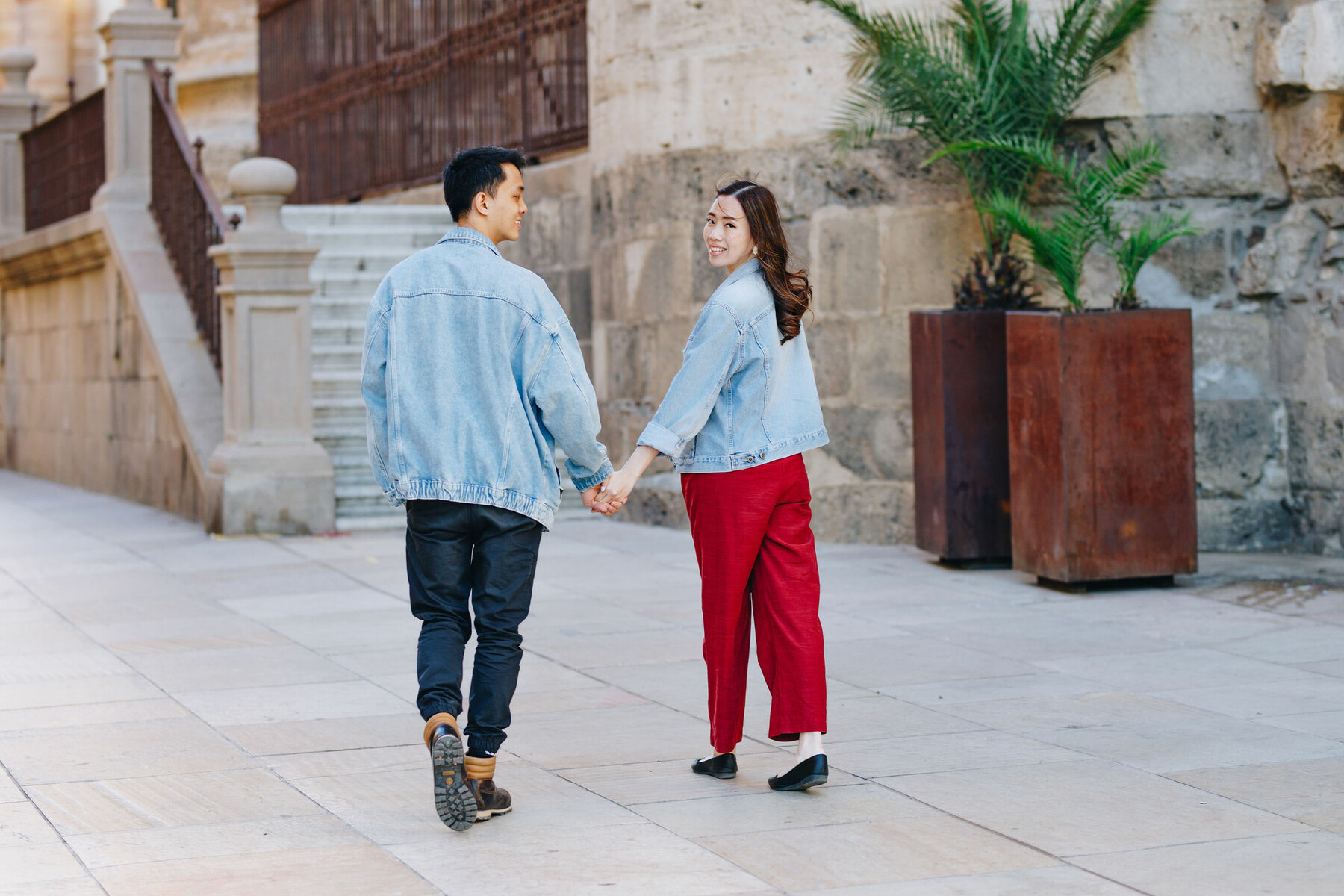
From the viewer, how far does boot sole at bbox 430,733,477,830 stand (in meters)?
3.91

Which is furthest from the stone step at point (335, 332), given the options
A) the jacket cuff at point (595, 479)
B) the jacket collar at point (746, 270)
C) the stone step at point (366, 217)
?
the jacket cuff at point (595, 479)

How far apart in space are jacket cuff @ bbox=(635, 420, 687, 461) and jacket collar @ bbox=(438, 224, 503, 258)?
580mm

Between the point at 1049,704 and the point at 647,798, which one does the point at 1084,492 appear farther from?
the point at 647,798

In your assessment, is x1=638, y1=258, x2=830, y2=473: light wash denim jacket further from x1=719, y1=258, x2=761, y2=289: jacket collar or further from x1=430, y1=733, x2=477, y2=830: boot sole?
x1=430, y1=733, x2=477, y2=830: boot sole

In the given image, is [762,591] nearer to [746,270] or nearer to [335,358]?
[746,270]

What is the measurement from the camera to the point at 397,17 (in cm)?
1555

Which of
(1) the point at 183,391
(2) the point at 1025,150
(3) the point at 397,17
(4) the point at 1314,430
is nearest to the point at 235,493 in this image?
(1) the point at 183,391

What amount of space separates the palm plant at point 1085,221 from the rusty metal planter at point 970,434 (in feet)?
1.36

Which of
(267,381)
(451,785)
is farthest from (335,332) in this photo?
(451,785)

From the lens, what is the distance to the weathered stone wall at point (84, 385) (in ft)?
39.4

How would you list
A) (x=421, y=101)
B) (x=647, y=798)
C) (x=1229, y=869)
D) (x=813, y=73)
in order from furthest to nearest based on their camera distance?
(x=421, y=101), (x=813, y=73), (x=647, y=798), (x=1229, y=869)

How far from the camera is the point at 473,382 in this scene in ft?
13.7

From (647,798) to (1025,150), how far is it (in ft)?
15.2

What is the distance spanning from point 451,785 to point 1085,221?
498 centimetres
